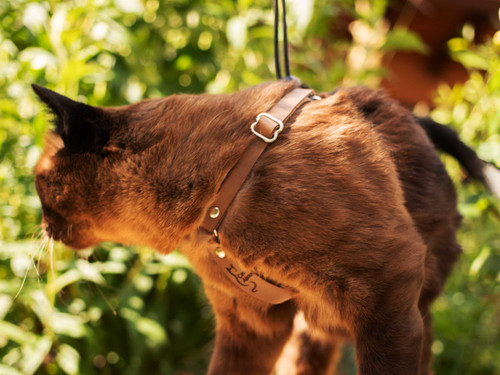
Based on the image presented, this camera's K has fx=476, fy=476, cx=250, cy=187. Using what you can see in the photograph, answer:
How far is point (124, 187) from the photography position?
3.80ft

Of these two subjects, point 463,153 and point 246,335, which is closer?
point 246,335

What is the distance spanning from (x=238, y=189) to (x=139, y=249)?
3.64 feet

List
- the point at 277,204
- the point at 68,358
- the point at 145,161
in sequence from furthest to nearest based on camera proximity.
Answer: the point at 68,358
the point at 145,161
the point at 277,204

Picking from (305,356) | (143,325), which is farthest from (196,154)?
(143,325)

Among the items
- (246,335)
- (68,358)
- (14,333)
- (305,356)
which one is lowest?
(68,358)

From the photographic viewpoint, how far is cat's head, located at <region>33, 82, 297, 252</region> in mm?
1111

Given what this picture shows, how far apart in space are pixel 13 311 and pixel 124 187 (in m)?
1.16

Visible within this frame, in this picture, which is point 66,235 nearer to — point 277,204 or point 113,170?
point 113,170

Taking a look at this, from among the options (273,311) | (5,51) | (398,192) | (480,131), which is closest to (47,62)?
(5,51)

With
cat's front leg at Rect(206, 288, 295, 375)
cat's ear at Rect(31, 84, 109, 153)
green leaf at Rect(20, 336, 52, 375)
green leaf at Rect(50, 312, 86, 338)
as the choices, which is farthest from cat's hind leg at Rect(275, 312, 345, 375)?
cat's ear at Rect(31, 84, 109, 153)

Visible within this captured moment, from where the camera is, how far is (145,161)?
3.74 feet

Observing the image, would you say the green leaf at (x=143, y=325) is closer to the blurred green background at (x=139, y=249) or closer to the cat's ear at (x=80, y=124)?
the blurred green background at (x=139, y=249)

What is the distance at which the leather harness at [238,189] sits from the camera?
3.56ft

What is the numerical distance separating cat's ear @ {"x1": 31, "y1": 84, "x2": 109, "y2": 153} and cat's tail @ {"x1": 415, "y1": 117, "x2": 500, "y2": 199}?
3.24 feet
